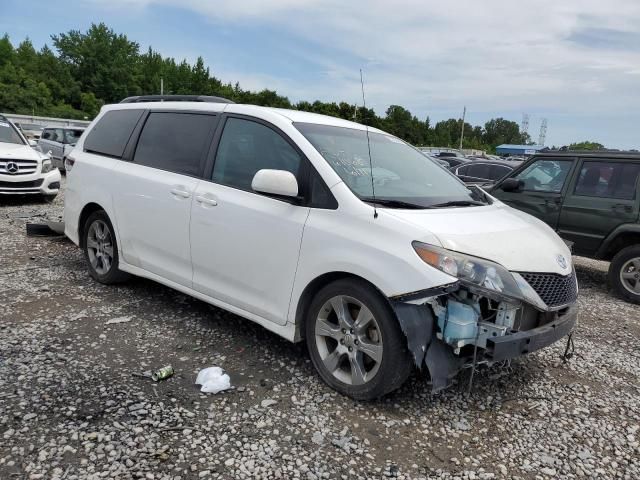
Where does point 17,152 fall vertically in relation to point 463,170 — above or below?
below

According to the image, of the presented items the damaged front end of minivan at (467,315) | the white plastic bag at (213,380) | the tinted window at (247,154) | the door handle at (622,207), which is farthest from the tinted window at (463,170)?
the white plastic bag at (213,380)

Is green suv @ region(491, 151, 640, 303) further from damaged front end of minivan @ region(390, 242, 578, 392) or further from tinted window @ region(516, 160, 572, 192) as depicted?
damaged front end of minivan @ region(390, 242, 578, 392)

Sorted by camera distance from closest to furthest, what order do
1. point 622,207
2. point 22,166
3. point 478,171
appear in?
point 622,207
point 22,166
point 478,171

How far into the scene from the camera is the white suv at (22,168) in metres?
9.70

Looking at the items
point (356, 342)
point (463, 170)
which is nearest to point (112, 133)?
point (356, 342)

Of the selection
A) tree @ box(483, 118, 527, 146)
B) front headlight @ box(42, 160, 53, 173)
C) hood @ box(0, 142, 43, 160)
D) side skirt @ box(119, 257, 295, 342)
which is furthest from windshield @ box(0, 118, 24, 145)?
tree @ box(483, 118, 527, 146)

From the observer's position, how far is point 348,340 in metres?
3.19

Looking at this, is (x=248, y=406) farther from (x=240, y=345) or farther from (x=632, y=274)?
(x=632, y=274)

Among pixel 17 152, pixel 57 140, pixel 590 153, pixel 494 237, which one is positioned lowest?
pixel 57 140

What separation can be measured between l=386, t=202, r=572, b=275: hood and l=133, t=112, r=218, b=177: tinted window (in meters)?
1.85

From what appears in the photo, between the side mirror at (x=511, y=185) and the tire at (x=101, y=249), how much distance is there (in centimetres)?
535

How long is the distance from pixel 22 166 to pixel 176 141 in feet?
23.5

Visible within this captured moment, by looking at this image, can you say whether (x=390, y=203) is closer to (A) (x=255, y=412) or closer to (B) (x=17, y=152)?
(A) (x=255, y=412)

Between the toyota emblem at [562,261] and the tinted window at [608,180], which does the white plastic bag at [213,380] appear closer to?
the toyota emblem at [562,261]
